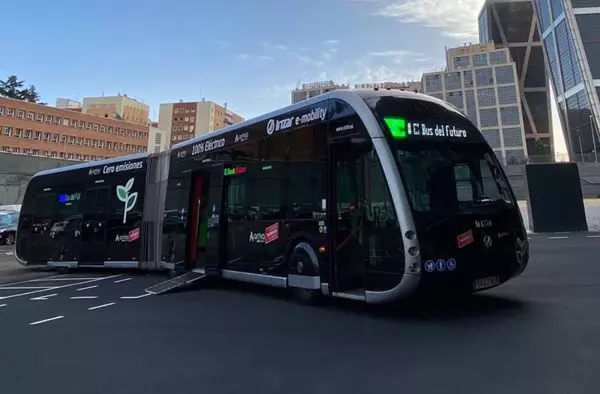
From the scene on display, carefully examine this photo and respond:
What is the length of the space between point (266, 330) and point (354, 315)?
53.1 inches

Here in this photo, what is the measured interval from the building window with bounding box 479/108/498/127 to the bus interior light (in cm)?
10974

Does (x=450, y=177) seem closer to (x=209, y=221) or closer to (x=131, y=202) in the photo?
(x=209, y=221)

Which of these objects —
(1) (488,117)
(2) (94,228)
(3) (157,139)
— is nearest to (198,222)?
(2) (94,228)

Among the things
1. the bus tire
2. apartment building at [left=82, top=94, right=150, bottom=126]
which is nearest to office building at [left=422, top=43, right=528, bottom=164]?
apartment building at [left=82, top=94, right=150, bottom=126]

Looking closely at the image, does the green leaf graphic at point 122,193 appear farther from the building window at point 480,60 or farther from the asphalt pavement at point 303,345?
the building window at point 480,60

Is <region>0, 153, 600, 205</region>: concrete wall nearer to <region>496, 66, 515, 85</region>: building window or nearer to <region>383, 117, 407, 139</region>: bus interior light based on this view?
<region>383, 117, 407, 139</region>: bus interior light

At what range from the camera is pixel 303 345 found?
4.64m

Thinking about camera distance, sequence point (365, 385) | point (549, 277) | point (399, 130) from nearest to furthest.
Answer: point (365, 385)
point (399, 130)
point (549, 277)

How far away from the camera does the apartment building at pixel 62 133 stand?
81.1m

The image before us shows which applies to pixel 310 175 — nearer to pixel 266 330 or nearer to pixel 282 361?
pixel 266 330

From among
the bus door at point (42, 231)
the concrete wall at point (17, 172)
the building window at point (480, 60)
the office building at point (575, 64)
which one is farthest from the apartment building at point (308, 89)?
the bus door at point (42, 231)

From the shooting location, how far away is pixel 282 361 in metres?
4.13

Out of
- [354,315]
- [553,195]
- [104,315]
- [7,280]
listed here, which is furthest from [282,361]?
[553,195]

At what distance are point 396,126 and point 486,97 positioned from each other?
113581 mm
